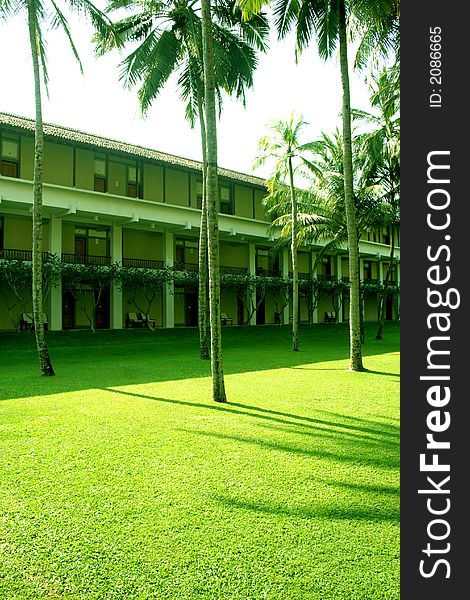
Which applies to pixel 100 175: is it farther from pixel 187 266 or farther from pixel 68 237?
pixel 187 266

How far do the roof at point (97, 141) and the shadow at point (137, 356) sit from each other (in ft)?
28.4

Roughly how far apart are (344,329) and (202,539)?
108ft

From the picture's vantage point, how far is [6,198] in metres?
22.5

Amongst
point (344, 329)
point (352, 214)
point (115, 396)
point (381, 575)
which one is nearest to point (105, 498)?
point (381, 575)

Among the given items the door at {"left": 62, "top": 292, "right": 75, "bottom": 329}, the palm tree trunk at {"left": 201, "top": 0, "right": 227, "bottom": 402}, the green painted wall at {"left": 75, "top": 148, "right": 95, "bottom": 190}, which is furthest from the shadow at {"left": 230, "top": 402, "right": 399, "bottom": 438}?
the green painted wall at {"left": 75, "top": 148, "right": 95, "bottom": 190}

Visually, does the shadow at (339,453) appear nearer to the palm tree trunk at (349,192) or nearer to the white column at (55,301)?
the palm tree trunk at (349,192)

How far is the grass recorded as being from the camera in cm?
330

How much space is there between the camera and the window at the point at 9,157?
24.8m

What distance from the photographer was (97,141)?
27219 millimetres

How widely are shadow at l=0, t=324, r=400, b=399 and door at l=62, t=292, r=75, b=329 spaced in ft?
11.3

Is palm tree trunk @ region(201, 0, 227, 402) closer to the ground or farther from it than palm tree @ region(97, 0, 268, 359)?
closer to the ground

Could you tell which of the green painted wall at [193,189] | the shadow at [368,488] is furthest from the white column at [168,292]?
the shadow at [368,488]

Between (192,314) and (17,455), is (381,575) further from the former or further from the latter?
(192,314)

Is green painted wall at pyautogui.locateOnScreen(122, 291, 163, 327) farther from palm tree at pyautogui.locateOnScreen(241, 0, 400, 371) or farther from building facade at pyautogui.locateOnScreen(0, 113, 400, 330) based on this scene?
palm tree at pyautogui.locateOnScreen(241, 0, 400, 371)
